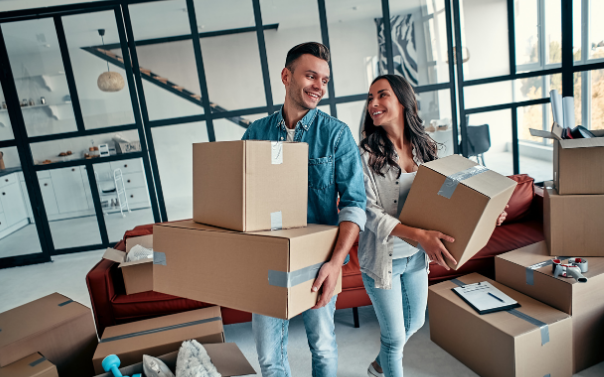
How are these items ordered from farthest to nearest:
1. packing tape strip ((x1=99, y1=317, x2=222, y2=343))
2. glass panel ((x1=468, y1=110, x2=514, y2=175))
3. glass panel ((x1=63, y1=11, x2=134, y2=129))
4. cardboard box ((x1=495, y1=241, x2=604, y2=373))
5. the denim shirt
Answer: glass panel ((x1=468, y1=110, x2=514, y2=175)), glass panel ((x1=63, y1=11, x2=134, y2=129)), packing tape strip ((x1=99, y1=317, x2=222, y2=343)), cardboard box ((x1=495, y1=241, x2=604, y2=373)), the denim shirt

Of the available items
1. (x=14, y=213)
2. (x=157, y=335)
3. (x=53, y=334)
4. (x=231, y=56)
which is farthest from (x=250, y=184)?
(x=14, y=213)

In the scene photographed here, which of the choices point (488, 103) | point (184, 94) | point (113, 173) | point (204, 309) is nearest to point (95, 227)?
point (113, 173)

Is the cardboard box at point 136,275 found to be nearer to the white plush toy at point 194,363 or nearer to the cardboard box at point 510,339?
the white plush toy at point 194,363

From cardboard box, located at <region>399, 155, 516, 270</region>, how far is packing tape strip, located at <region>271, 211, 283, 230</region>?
0.43 meters

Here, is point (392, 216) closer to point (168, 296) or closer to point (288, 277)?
point (288, 277)

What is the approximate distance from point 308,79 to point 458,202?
54 cm

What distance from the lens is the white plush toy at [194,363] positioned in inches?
43.9

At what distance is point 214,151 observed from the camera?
924mm

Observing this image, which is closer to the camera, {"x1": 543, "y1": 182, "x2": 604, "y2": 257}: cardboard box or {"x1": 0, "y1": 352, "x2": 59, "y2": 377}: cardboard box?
{"x1": 0, "y1": 352, "x2": 59, "y2": 377}: cardboard box

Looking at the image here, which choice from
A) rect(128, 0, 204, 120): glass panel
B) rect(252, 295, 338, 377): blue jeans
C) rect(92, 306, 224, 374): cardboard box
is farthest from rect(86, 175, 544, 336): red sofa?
rect(128, 0, 204, 120): glass panel

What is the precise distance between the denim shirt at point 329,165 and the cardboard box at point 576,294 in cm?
97

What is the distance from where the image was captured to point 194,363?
1165 mm

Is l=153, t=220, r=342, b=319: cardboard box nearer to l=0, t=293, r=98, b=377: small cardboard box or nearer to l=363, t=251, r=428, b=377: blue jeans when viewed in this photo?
l=363, t=251, r=428, b=377: blue jeans

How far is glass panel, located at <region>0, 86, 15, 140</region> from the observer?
12.2 ft
